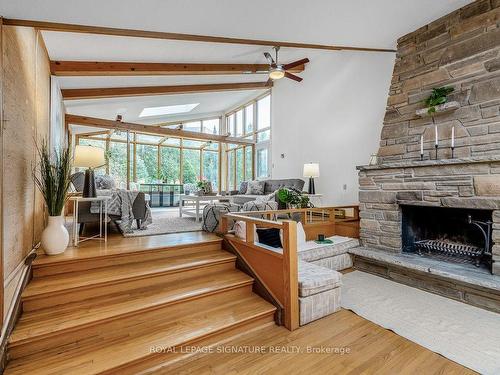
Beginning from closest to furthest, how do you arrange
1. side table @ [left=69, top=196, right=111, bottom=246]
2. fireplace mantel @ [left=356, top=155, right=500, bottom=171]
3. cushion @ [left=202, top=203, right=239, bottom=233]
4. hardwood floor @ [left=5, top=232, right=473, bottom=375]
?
hardwood floor @ [left=5, top=232, right=473, bottom=375], fireplace mantel @ [left=356, top=155, right=500, bottom=171], side table @ [left=69, top=196, right=111, bottom=246], cushion @ [left=202, top=203, right=239, bottom=233]

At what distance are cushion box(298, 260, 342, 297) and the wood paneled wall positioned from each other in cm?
217

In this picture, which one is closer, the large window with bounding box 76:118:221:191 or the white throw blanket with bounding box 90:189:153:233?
the white throw blanket with bounding box 90:189:153:233

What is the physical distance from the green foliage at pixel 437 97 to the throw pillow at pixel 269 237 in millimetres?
2480

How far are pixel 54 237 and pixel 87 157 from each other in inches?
43.9

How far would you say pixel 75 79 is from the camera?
429 cm

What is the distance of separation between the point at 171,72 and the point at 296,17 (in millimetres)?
2854

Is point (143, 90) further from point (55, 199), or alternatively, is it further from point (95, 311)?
point (95, 311)

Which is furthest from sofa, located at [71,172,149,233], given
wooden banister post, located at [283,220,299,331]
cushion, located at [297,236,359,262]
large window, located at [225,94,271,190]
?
large window, located at [225,94,271,190]

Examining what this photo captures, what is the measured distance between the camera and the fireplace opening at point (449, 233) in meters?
2.89

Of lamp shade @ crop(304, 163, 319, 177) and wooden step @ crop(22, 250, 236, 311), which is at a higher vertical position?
lamp shade @ crop(304, 163, 319, 177)

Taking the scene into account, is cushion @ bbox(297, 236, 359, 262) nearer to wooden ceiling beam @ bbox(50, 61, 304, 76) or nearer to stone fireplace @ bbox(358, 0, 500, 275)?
stone fireplace @ bbox(358, 0, 500, 275)

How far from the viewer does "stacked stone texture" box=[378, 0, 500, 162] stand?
9.09ft

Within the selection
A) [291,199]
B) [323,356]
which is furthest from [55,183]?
[291,199]

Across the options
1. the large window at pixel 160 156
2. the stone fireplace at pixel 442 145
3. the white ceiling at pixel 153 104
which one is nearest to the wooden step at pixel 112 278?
the stone fireplace at pixel 442 145
